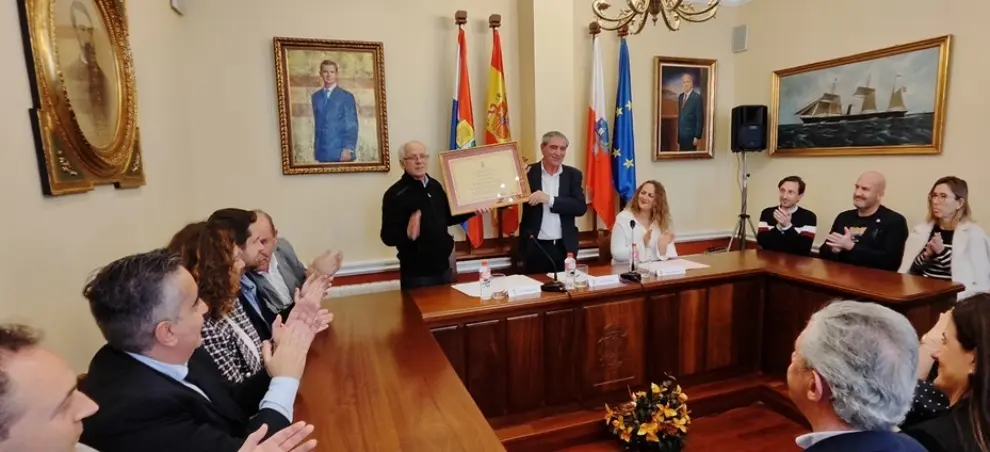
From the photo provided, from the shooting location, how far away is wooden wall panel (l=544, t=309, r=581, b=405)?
2.67m

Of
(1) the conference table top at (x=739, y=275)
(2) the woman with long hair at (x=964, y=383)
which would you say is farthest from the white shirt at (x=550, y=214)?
(2) the woman with long hair at (x=964, y=383)

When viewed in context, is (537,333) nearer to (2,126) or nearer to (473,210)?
(473,210)

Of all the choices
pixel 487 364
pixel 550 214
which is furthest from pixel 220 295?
pixel 550 214

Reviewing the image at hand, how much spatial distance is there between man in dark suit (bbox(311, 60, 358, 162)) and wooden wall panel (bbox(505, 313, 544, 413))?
2041mm

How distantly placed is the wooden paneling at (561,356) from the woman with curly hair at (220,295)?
1431 millimetres

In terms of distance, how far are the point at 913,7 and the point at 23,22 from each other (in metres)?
4.86

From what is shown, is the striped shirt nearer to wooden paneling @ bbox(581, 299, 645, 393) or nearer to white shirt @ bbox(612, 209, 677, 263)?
white shirt @ bbox(612, 209, 677, 263)

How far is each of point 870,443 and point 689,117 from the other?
13.8ft

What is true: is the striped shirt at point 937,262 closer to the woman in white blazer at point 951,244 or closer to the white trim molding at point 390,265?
the woman in white blazer at point 951,244

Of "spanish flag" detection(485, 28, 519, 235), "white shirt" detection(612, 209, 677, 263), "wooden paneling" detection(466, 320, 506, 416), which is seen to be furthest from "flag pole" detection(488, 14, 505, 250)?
"wooden paneling" detection(466, 320, 506, 416)

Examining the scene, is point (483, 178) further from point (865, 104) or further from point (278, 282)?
point (865, 104)

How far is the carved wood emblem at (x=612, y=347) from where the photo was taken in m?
2.80

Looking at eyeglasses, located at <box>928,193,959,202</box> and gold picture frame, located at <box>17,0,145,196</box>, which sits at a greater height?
gold picture frame, located at <box>17,0,145,196</box>

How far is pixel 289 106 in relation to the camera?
12.2 feet
